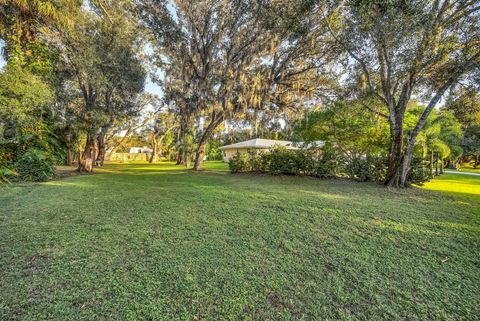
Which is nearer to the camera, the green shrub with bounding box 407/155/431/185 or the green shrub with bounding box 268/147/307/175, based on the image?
the green shrub with bounding box 407/155/431/185

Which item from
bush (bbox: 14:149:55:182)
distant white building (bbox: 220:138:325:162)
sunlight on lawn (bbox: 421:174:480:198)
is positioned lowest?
sunlight on lawn (bbox: 421:174:480:198)

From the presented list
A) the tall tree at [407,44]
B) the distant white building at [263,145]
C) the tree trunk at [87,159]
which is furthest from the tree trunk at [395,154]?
the tree trunk at [87,159]

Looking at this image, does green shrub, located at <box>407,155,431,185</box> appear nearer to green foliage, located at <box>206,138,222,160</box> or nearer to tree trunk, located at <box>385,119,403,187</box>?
tree trunk, located at <box>385,119,403,187</box>

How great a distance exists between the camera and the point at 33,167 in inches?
298

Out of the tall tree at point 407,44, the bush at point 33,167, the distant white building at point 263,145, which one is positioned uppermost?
the tall tree at point 407,44

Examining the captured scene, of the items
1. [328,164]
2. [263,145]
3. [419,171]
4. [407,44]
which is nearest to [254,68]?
[328,164]

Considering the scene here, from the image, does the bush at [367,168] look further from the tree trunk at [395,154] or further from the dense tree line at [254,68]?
the tree trunk at [395,154]

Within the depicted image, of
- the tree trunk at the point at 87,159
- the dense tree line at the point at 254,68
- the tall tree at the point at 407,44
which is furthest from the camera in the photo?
the tree trunk at the point at 87,159

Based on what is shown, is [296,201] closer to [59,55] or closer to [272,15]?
[272,15]

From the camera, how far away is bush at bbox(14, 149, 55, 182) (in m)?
7.35

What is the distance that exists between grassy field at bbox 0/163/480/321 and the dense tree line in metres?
4.59

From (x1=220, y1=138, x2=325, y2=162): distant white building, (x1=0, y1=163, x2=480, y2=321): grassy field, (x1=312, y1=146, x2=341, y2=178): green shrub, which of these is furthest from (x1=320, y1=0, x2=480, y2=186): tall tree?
(x1=0, y1=163, x2=480, y2=321): grassy field

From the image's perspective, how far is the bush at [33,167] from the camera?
7.35 m

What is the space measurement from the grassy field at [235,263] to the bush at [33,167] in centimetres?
397
